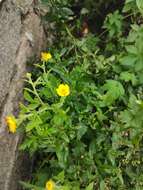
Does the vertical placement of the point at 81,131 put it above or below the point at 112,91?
below

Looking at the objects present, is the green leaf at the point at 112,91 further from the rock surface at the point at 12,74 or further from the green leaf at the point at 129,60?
the rock surface at the point at 12,74

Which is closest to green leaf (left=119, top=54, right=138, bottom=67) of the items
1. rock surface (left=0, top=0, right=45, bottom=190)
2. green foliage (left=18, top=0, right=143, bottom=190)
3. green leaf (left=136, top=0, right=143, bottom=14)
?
green foliage (left=18, top=0, right=143, bottom=190)

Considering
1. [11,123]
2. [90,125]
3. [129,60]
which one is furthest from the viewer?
[129,60]

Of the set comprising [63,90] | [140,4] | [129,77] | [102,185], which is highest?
[140,4]

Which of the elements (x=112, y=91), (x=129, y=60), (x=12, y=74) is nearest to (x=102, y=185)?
(x=112, y=91)

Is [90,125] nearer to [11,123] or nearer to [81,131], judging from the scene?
[81,131]

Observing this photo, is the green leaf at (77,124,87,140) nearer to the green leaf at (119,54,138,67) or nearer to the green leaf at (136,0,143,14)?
the green leaf at (119,54,138,67)
